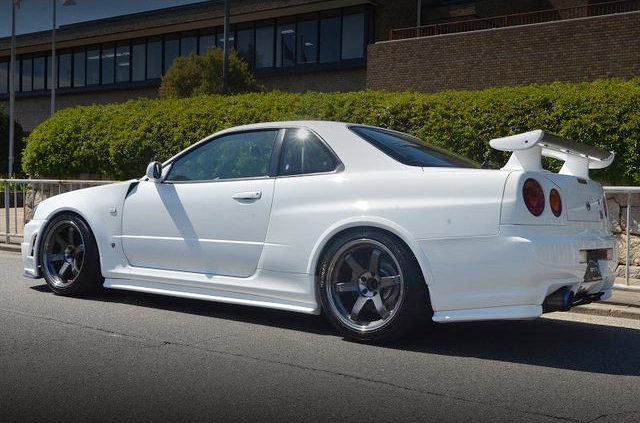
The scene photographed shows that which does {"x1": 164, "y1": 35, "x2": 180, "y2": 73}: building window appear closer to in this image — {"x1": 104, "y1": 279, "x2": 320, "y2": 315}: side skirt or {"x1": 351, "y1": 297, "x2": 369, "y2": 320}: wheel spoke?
{"x1": 104, "y1": 279, "x2": 320, "y2": 315}: side skirt

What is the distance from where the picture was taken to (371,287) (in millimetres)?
5062

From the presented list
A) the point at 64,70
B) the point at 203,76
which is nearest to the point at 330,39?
the point at 203,76

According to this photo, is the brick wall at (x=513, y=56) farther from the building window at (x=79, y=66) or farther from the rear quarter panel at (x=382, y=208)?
the building window at (x=79, y=66)

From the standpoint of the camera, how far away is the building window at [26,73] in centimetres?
3706

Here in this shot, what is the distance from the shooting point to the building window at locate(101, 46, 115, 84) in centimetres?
3300

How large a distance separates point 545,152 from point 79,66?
32.1 metres

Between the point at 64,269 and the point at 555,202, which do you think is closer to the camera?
the point at 555,202

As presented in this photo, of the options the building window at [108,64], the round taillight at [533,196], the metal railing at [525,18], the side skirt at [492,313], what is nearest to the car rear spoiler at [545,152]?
the round taillight at [533,196]

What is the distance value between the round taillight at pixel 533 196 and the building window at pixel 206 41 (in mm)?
26185

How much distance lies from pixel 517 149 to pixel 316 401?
2.21m

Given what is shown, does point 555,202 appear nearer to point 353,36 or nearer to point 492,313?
point 492,313

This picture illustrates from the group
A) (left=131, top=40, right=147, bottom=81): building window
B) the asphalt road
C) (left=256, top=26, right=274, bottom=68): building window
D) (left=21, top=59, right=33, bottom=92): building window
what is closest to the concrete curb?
the asphalt road

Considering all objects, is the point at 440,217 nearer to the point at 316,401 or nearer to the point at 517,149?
the point at 517,149

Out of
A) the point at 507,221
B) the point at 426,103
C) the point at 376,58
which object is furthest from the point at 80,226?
the point at 376,58
